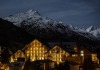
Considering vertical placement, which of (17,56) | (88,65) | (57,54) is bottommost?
(88,65)

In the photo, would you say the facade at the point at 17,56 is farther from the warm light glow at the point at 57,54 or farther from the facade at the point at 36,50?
the warm light glow at the point at 57,54

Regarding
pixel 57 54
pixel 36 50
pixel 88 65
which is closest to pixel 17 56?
pixel 36 50

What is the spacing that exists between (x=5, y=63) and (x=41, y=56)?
14832 mm

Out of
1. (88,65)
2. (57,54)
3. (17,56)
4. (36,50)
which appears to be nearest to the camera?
(88,65)

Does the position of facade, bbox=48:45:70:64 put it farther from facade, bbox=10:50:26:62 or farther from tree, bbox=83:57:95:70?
facade, bbox=10:50:26:62

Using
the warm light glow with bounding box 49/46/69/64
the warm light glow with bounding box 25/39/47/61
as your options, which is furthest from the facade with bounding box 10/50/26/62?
the warm light glow with bounding box 49/46/69/64

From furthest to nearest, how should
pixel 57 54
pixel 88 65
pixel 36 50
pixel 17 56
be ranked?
1. pixel 36 50
2. pixel 17 56
3. pixel 57 54
4. pixel 88 65

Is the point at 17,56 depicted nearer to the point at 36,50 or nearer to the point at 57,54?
the point at 36,50

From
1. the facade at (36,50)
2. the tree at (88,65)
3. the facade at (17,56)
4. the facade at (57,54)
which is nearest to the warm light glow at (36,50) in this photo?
the facade at (36,50)

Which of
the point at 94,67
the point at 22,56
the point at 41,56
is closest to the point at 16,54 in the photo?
the point at 22,56

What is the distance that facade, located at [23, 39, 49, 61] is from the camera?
3548 inches

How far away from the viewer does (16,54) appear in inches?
3442

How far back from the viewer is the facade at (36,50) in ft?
296

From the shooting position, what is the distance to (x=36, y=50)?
91312mm
